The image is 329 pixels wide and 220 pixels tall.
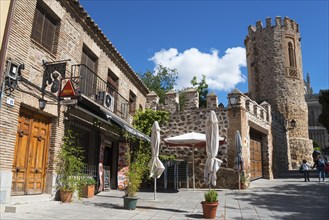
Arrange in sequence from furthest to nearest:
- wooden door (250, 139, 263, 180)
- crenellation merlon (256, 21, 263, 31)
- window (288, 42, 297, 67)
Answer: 1. crenellation merlon (256, 21, 263, 31)
2. window (288, 42, 297, 67)
3. wooden door (250, 139, 263, 180)

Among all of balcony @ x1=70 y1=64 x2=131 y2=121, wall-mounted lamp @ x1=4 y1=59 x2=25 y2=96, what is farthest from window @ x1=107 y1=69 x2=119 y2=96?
wall-mounted lamp @ x1=4 y1=59 x2=25 y2=96

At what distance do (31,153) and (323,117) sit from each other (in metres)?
16.7

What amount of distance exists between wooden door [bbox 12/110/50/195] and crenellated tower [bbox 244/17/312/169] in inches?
746

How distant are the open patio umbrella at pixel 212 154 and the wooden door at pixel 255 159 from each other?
7.56 meters

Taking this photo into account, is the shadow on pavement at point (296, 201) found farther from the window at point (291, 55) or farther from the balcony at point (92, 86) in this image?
the window at point (291, 55)

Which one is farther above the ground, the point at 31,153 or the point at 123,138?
the point at 123,138

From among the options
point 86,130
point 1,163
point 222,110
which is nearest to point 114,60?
point 86,130

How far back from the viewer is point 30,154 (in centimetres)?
807

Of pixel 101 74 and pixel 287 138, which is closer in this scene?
pixel 101 74

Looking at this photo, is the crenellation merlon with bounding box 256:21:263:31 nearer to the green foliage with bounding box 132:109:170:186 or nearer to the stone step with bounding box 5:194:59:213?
the green foliage with bounding box 132:109:170:186

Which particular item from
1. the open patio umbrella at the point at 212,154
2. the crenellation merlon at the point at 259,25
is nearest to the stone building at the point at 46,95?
the open patio umbrella at the point at 212,154

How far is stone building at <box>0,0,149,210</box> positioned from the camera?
7094 mm

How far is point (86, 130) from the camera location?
10.9m

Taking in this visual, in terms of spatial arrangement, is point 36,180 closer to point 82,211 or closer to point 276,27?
point 82,211
